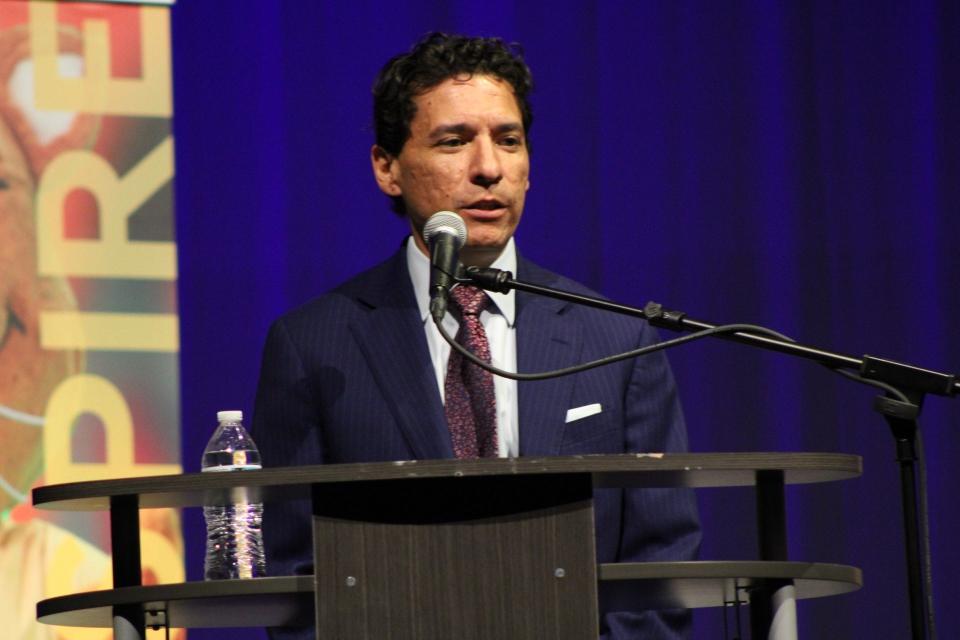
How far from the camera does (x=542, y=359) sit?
2.44 meters

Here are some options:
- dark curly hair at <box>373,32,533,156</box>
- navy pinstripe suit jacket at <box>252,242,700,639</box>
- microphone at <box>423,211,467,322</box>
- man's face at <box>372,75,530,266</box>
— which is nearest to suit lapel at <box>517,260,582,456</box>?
navy pinstripe suit jacket at <box>252,242,700,639</box>

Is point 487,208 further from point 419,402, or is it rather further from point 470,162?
point 419,402

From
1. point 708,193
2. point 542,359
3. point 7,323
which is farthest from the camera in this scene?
point 708,193

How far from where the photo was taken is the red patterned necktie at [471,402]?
234cm

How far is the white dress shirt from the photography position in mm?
2377

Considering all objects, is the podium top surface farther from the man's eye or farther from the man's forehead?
the man's eye

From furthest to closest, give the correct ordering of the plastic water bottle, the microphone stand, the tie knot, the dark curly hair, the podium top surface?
the dark curly hair → the tie knot → the plastic water bottle → the microphone stand → the podium top surface

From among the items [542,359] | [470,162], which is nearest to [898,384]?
[542,359]

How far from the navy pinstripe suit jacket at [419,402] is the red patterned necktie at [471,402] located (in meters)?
0.03

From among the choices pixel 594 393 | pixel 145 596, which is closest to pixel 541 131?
pixel 594 393

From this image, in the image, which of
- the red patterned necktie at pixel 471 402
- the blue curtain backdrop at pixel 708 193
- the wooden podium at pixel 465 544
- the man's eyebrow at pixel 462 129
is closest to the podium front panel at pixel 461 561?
the wooden podium at pixel 465 544

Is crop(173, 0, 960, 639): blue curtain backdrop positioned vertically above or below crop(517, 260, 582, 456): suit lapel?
above

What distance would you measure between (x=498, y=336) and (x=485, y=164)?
0.92 ft

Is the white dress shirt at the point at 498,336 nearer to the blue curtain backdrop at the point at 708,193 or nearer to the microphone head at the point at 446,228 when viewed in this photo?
the microphone head at the point at 446,228
